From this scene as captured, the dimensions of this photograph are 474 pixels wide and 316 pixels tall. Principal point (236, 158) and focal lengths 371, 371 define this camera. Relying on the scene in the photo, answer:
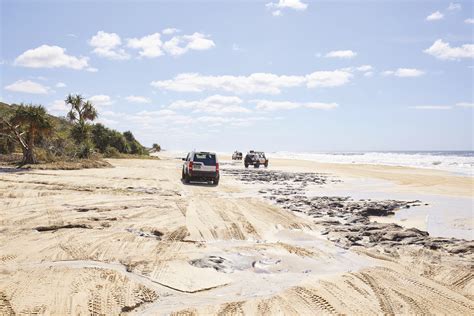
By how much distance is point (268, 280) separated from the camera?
19.4 feet

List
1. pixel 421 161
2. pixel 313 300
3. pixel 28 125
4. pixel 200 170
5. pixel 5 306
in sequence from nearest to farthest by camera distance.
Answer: pixel 5 306
pixel 313 300
pixel 200 170
pixel 28 125
pixel 421 161

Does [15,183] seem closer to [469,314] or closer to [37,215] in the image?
[37,215]

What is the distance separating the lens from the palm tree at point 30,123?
2492 cm

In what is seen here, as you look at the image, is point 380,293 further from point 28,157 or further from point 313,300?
point 28,157

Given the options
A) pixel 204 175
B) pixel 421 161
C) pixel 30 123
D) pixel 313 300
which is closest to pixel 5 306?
pixel 313 300

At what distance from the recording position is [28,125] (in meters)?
25.5

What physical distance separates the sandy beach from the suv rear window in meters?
9.12

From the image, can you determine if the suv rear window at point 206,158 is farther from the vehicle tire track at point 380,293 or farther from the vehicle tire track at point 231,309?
the vehicle tire track at point 231,309

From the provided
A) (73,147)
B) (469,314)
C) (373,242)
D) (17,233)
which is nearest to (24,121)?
(73,147)

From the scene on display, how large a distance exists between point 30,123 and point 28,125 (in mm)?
691

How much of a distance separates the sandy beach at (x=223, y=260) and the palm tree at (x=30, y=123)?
14.1 m

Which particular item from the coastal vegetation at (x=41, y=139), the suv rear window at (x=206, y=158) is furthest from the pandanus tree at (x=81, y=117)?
the suv rear window at (x=206, y=158)

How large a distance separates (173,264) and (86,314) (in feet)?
6.74

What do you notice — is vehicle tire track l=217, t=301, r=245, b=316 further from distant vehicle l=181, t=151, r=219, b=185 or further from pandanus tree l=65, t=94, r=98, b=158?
pandanus tree l=65, t=94, r=98, b=158
